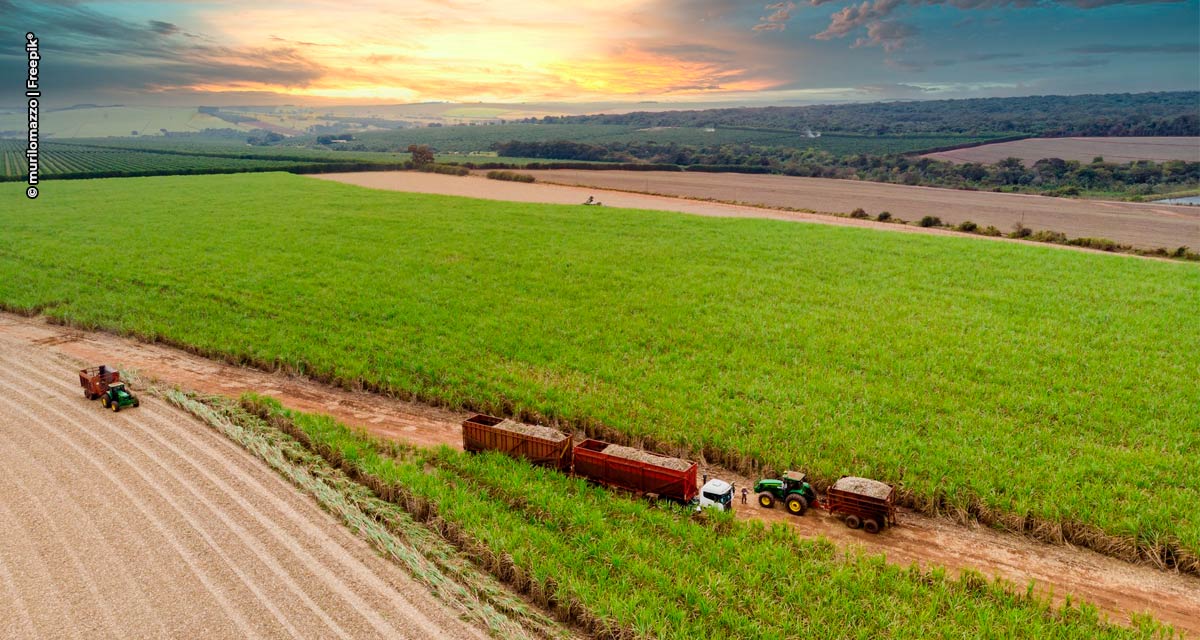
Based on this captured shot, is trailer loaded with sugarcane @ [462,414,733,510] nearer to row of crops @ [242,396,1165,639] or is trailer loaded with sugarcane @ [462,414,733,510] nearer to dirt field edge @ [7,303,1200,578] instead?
row of crops @ [242,396,1165,639]

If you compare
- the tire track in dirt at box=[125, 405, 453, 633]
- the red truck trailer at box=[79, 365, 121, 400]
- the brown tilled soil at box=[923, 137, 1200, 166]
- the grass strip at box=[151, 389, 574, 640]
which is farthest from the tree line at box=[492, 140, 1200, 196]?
the red truck trailer at box=[79, 365, 121, 400]

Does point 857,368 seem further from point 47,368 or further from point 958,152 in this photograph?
point 958,152

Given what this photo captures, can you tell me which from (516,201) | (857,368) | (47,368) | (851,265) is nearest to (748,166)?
(516,201)

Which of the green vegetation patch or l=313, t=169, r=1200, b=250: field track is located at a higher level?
l=313, t=169, r=1200, b=250: field track

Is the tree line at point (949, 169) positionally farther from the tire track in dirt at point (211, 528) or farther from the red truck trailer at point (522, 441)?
the tire track in dirt at point (211, 528)

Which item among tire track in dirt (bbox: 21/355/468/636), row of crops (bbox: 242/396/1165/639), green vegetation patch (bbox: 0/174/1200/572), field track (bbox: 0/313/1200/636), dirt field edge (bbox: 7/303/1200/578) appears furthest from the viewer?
green vegetation patch (bbox: 0/174/1200/572)

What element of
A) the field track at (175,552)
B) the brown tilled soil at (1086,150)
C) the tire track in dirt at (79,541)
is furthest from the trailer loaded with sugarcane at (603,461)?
the brown tilled soil at (1086,150)

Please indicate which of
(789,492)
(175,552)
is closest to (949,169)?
(789,492)

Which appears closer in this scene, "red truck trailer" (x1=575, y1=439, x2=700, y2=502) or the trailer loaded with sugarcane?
"red truck trailer" (x1=575, y1=439, x2=700, y2=502)
